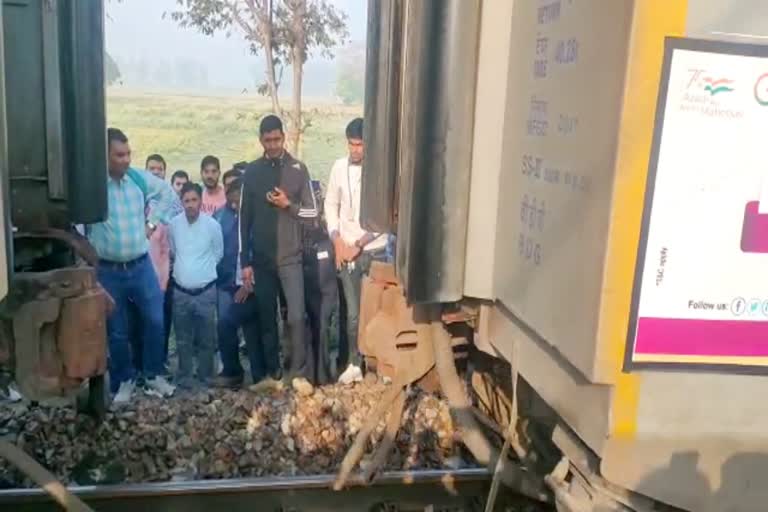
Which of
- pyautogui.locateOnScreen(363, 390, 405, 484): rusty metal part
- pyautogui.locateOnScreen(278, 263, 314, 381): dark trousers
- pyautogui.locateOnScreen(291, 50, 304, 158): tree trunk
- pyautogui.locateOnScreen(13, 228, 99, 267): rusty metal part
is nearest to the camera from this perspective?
pyautogui.locateOnScreen(363, 390, 405, 484): rusty metal part

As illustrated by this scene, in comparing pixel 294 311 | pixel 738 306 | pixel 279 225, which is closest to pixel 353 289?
pixel 294 311

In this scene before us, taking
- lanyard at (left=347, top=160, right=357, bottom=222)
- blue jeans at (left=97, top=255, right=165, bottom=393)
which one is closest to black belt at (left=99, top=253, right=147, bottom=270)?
blue jeans at (left=97, top=255, right=165, bottom=393)

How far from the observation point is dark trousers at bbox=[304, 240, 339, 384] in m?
6.30

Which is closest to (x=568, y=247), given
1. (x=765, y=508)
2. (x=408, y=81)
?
(x=765, y=508)

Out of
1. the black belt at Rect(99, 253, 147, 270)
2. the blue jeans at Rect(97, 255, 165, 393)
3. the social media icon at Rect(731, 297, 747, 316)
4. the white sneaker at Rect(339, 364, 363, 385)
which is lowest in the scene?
the white sneaker at Rect(339, 364, 363, 385)

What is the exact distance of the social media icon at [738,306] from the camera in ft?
5.32

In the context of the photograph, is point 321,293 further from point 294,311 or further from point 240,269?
point 240,269

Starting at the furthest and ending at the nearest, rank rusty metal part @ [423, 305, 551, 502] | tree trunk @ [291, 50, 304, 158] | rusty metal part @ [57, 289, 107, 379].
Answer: tree trunk @ [291, 50, 304, 158]
rusty metal part @ [423, 305, 551, 502]
rusty metal part @ [57, 289, 107, 379]

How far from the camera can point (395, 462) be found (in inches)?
157

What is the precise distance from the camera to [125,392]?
5355 millimetres

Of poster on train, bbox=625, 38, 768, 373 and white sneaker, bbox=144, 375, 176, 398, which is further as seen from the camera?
white sneaker, bbox=144, 375, 176, 398

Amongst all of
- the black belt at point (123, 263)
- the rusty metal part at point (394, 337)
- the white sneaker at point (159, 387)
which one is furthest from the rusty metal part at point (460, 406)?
the black belt at point (123, 263)

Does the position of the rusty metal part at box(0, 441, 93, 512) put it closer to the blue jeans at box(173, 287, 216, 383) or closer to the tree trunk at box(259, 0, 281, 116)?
the blue jeans at box(173, 287, 216, 383)

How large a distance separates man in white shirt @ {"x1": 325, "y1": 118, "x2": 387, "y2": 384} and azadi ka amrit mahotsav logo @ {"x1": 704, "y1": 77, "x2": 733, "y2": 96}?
4.67 m
